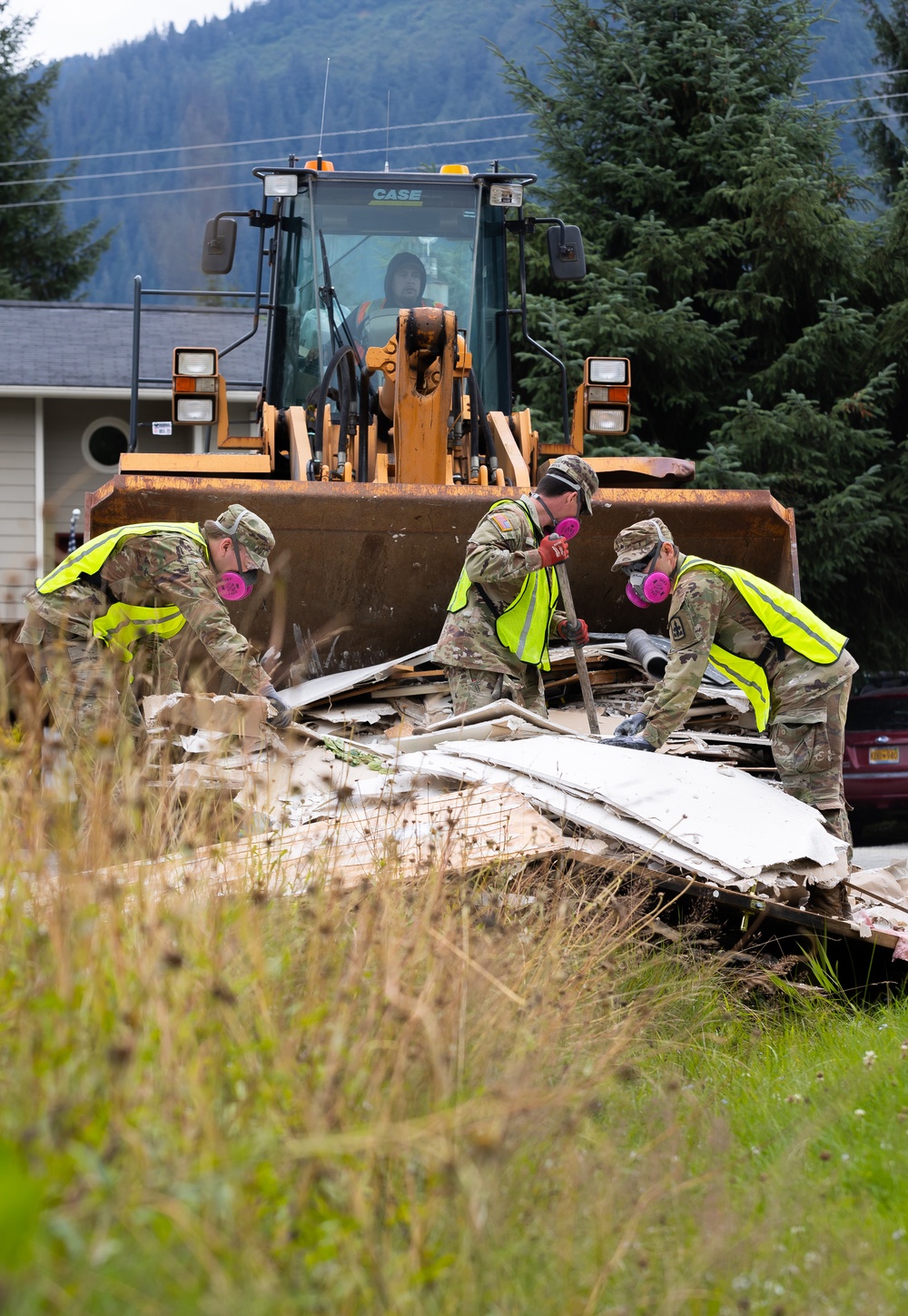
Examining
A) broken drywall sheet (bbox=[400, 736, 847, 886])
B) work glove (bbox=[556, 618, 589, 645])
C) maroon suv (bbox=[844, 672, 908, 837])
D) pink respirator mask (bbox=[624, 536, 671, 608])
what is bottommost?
maroon suv (bbox=[844, 672, 908, 837])

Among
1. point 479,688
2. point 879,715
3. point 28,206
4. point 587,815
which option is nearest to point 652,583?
point 479,688

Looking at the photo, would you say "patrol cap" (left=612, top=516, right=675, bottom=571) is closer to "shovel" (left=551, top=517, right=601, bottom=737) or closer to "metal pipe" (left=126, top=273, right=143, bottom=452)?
"shovel" (left=551, top=517, right=601, bottom=737)

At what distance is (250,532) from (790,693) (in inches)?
99.7

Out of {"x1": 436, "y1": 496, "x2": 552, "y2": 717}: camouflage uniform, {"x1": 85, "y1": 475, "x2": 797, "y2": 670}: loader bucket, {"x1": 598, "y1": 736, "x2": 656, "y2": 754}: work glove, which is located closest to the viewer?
{"x1": 598, "y1": 736, "x2": 656, "y2": 754}: work glove

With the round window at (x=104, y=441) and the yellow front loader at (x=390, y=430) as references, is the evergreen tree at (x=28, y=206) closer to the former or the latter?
the round window at (x=104, y=441)

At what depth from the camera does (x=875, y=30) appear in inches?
628

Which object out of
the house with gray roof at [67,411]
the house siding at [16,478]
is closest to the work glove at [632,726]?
the house with gray roof at [67,411]

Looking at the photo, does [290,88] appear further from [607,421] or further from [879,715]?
[607,421]

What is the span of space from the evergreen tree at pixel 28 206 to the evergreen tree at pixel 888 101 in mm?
15289

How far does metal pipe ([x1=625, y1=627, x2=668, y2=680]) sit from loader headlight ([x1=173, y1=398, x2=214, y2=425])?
291 cm

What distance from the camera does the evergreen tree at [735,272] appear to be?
1161 cm

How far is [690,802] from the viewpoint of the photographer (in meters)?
5.64

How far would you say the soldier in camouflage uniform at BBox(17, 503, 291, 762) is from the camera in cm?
Result: 635

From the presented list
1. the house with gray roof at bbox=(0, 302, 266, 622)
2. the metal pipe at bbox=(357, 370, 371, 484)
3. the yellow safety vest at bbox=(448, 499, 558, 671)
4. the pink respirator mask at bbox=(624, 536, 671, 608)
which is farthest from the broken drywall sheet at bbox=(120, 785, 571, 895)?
the house with gray roof at bbox=(0, 302, 266, 622)
